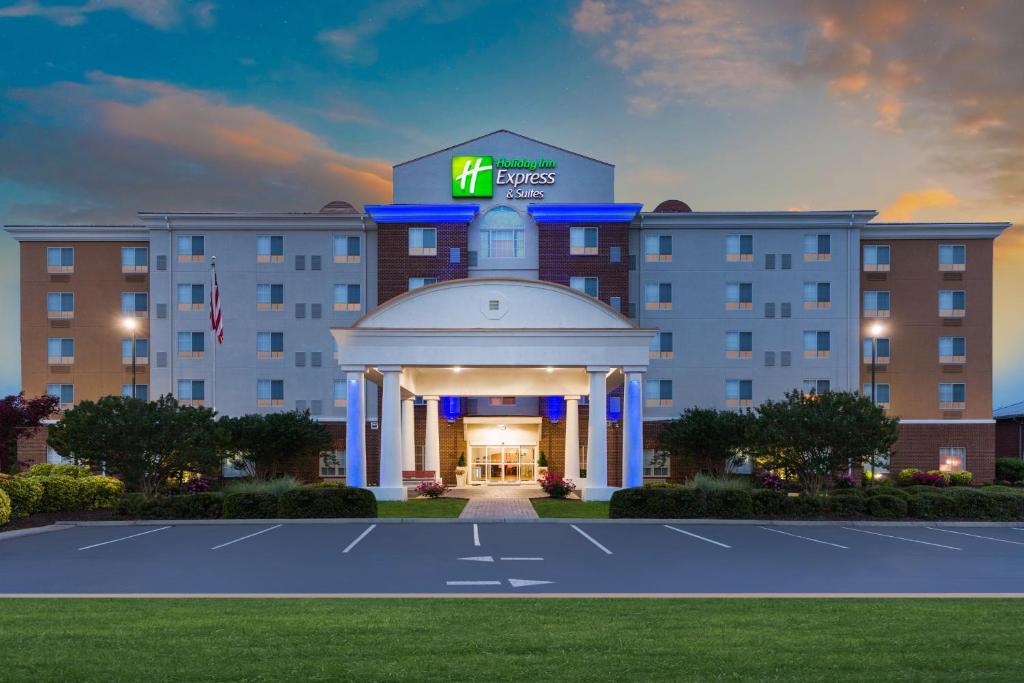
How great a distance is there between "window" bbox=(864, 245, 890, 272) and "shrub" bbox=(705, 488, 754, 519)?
29.2m

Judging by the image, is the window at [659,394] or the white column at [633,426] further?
the window at [659,394]

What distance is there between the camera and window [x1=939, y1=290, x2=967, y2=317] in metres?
51.2

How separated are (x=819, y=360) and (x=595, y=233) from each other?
15558 mm

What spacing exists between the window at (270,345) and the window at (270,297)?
1631mm

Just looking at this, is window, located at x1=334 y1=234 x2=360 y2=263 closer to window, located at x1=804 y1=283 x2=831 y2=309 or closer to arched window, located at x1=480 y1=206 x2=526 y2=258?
arched window, located at x1=480 y1=206 x2=526 y2=258

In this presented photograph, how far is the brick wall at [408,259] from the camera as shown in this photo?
48.1m

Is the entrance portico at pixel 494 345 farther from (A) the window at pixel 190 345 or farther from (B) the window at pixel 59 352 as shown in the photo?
(B) the window at pixel 59 352

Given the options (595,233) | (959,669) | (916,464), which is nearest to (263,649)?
(959,669)

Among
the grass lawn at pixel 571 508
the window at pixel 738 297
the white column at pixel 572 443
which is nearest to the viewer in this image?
the grass lawn at pixel 571 508

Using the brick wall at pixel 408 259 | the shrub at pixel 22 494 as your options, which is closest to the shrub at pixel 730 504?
the shrub at pixel 22 494

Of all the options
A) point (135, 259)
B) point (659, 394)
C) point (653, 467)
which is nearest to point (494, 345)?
point (659, 394)

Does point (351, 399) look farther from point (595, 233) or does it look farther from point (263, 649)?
point (263, 649)

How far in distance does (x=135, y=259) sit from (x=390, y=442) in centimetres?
2677

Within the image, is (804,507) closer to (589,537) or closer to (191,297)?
(589,537)
